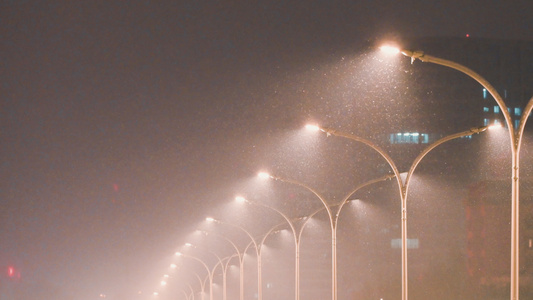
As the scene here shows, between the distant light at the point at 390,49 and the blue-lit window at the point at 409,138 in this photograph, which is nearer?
the distant light at the point at 390,49

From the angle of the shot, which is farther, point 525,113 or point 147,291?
point 147,291

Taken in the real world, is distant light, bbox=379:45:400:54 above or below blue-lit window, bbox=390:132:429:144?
below

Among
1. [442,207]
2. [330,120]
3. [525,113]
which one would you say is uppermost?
[330,120]

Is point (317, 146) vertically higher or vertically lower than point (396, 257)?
higher

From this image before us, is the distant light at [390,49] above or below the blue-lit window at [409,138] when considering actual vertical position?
below

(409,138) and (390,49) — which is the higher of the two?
(409,138)

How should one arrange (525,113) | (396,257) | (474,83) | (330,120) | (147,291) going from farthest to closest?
(147,291) < (474,83) < (396,257) < (330,120) < (525,113)

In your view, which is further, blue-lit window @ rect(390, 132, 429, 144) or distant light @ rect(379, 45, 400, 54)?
blue-lit window @ rect(390, 132, 429, 144)

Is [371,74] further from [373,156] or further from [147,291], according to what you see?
[147,291]

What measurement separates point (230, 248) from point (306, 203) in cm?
768

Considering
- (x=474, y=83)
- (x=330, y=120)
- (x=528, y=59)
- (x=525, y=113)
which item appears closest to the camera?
(x=525, y=113)

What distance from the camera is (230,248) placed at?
7494 centimetres

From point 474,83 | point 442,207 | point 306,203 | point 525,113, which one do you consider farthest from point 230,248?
point 525,113

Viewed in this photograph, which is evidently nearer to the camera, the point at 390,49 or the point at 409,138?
the point at 390,49
